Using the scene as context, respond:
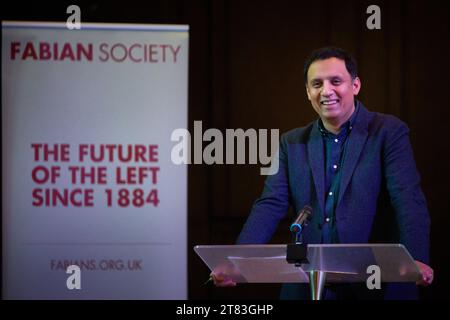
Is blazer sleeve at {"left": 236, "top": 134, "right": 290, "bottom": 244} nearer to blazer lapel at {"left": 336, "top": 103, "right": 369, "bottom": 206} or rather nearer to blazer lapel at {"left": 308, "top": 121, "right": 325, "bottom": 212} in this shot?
blazer lapel at {"left": 308, "top": 121, "right": 325, "bottom": 212}

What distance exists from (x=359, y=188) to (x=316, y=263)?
0.84 meters

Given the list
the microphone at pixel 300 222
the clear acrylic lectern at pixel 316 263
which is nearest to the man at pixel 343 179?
the clear acrylic lectern at pixel 316 263

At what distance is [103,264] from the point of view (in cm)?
445

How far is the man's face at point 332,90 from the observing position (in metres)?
3.47

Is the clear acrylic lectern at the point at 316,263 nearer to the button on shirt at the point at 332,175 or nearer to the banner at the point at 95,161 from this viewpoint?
the button on shirt at the point at 332,175

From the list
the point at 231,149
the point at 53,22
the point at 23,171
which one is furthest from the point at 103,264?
the point at 53,22

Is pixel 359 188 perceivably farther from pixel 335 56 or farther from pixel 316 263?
pixel 316 263

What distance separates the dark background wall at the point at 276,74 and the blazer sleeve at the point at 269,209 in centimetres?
112

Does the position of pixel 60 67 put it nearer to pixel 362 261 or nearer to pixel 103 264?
pixel 103 264

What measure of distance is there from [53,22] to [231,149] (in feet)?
4.27

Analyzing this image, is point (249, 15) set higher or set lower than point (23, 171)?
higher

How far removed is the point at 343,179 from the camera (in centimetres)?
334
